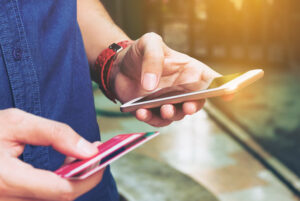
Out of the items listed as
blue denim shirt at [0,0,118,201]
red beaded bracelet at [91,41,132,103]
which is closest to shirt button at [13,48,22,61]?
blue denim shirt at [0,0,118,201]

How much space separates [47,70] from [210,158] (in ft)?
8.64

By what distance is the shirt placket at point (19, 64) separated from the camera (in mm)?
778

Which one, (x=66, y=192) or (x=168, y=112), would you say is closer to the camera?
(x=66, y=192)

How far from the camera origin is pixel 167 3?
7145mm

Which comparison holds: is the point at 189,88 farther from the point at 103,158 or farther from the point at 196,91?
the point at 103,158

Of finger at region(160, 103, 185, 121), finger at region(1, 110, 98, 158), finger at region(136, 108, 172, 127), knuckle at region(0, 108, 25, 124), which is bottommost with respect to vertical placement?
finger at region(136, 108, 172, 127)

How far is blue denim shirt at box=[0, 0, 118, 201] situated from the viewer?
788 millimetres

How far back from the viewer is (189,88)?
3.11ft

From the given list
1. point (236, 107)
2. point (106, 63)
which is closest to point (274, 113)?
point (236, 107)

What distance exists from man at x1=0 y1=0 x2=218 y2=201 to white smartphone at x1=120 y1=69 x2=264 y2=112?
0.02 metres

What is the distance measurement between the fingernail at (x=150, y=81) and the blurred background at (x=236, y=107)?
109 centimetres

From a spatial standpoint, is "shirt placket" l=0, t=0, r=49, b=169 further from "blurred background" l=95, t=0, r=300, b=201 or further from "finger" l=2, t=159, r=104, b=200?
"blurred background" l=95, t=0, r=300, b=201

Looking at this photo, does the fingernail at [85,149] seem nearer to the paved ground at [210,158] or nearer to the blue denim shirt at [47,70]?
the blue denim shirt at [47,70]

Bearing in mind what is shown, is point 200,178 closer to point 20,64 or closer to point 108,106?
point 108,106
